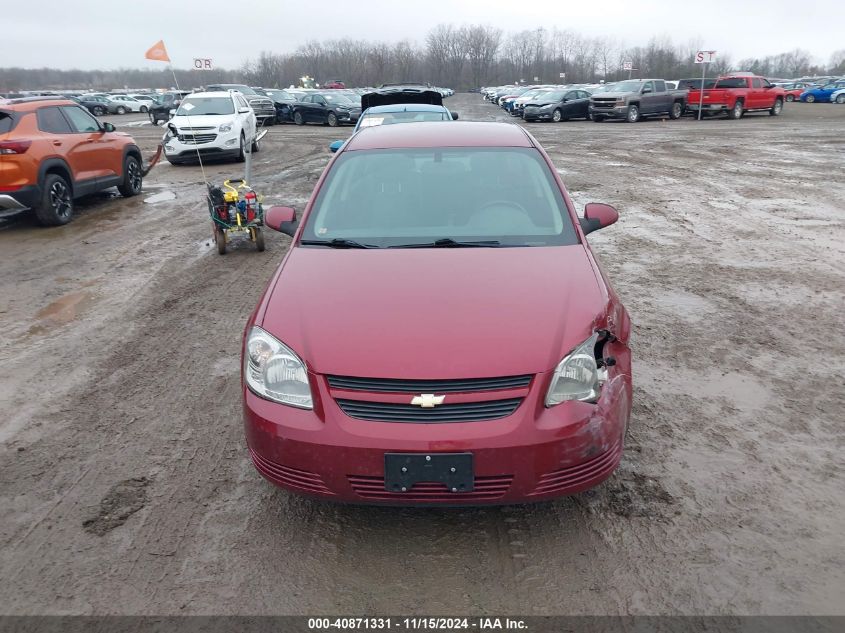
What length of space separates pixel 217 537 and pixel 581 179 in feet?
39.4

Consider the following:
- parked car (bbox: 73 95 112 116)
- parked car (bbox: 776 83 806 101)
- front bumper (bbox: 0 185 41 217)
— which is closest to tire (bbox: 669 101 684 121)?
parked car (bbox: 776 83 806 101)

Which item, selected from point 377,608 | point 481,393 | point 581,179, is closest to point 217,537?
point 377,608

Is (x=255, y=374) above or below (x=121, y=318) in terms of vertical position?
above

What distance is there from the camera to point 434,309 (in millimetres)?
3020

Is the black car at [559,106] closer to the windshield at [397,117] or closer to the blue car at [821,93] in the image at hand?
the windshield at [397,117]

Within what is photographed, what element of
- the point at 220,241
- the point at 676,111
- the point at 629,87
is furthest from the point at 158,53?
the point at 676,111

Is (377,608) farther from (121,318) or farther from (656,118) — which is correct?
(656,118)

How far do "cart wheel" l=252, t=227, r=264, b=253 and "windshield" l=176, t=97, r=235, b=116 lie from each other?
400 inches

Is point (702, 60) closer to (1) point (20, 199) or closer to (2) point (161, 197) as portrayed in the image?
(2) point (161, 197)

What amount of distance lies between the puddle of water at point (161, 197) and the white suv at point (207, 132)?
277 cm

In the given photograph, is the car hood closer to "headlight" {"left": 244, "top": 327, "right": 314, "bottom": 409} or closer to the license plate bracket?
"headlight" {"left": 244, "top": 327, "right": 314, "bottom": 409}

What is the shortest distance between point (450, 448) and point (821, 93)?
53.8 m

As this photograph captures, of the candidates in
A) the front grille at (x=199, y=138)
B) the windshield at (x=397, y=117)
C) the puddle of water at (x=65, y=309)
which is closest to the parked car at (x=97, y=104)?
the front grille at (x=199, y=138)

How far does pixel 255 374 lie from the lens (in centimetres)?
298
